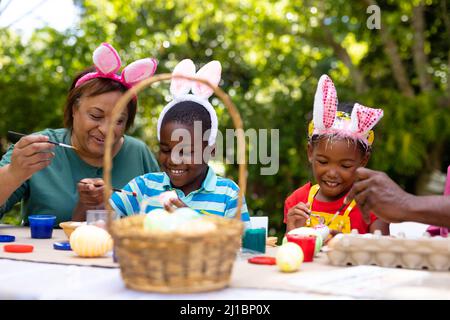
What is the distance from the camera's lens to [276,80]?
26.3ft

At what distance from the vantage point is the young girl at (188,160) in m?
2.58

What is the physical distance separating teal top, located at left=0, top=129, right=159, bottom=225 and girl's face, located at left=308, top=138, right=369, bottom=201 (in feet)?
3.32

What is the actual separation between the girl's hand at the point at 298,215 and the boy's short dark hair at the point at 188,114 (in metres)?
0.49

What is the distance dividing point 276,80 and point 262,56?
0.36m

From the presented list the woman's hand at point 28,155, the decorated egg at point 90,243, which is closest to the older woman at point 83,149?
the woman's hand at point 28,155

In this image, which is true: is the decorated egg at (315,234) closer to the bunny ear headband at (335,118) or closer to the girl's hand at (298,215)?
the girl's hand at (298,215)

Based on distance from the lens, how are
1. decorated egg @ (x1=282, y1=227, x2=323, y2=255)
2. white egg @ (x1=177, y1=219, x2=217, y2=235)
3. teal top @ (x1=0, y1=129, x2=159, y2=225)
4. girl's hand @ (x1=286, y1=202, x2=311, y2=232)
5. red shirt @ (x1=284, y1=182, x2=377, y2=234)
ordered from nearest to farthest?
1. white egg @ (x1=177, y1=219, x2=217, y2=235)
2. decorated egg @ (x1=282, y1=227, x2=323, y2=255)
3. girl's hand @ (x1=286, y1=202, x2=311, y2=232)
4. red shirt @ (x1=284, y1=182, x2=377, y2=234)
5. teal top @ (x1=0, y1=129, x2=159, y2=225)

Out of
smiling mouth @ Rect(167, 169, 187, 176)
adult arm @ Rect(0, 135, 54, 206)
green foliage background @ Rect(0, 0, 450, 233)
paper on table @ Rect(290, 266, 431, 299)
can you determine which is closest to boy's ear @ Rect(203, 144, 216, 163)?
smiling mouth @ Rect(167, 169, 187, 176)

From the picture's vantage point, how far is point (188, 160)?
2.55 metres

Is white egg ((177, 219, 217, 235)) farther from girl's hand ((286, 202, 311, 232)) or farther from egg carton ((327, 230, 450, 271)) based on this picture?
girl's hand ((286, 202, 311, 232))

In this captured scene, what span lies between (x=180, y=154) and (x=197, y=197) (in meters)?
0.21

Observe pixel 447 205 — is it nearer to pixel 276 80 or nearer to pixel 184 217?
pixel 184 217

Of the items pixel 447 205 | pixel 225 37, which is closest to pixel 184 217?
pixel 447 205

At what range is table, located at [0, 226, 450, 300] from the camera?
1.61 m
